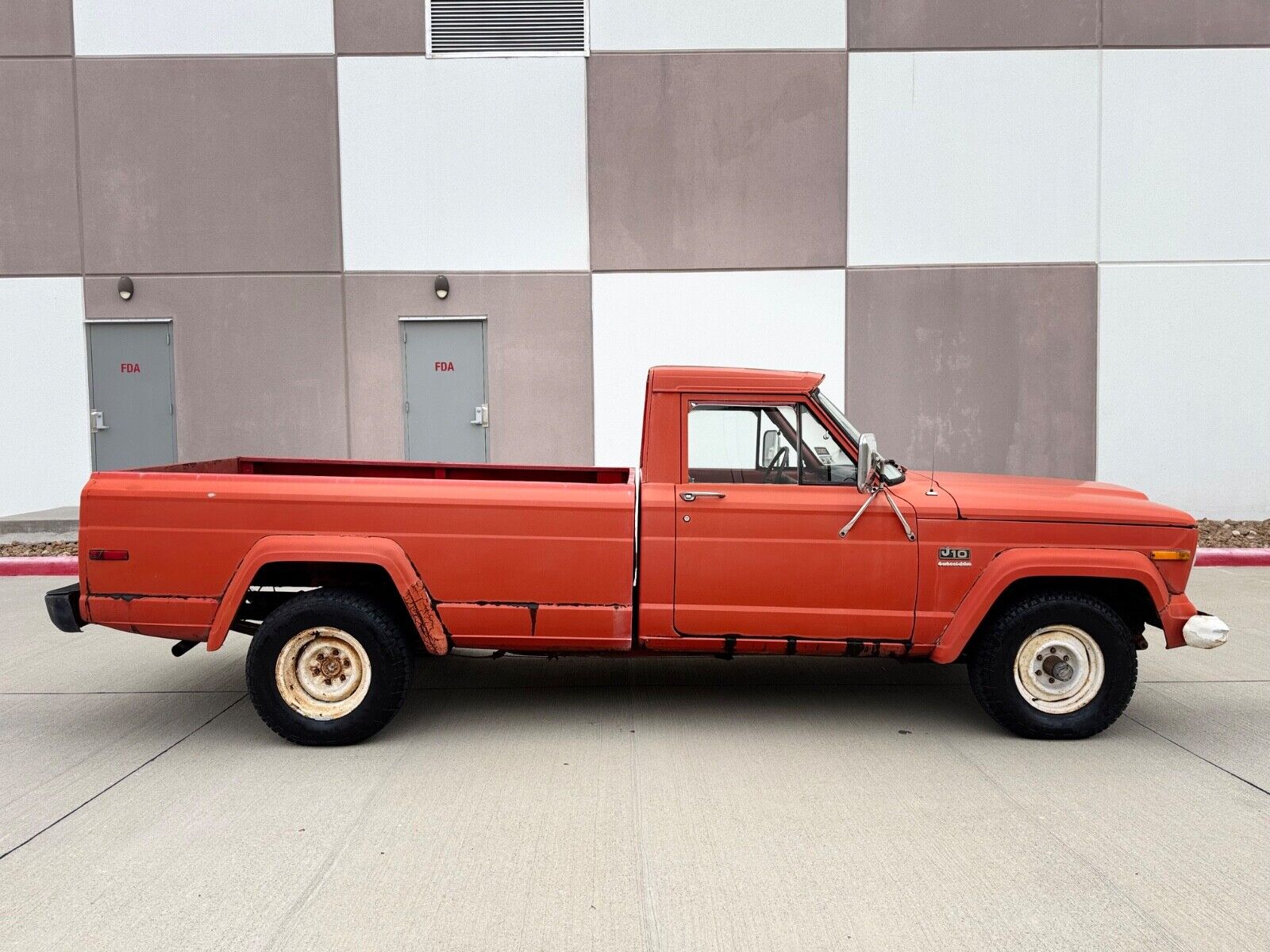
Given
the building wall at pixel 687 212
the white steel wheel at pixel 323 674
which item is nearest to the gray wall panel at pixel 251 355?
Result: the building wall at pixel 687 212

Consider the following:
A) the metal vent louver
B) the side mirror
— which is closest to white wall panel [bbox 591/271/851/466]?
the metal vent louver

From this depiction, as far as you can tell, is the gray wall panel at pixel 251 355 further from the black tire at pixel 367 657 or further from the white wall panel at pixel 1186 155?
the white wall panel at pixel 1186 155

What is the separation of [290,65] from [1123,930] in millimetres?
12406

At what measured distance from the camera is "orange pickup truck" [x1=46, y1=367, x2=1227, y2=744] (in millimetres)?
4941

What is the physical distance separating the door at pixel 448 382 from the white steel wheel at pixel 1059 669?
8.31m

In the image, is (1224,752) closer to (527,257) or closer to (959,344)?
(959,344)

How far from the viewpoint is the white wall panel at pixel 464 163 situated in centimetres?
1193

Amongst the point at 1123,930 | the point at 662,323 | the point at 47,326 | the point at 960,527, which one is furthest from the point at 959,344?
the point at 47,326

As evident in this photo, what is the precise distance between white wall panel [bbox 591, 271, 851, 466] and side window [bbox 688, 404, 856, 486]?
6.84 meters

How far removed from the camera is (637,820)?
4.06 meters

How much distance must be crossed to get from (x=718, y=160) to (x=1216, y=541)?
734 centimetres

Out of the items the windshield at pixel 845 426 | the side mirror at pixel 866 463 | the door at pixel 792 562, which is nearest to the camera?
the side mirror at pixel 866 463

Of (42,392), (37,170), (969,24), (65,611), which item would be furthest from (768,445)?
(37,170)

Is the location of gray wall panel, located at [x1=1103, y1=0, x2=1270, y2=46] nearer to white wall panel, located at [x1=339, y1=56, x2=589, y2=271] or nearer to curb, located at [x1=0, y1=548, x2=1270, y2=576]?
curb, located at [x1=0, y1=548, x2=1270, y2=576]
